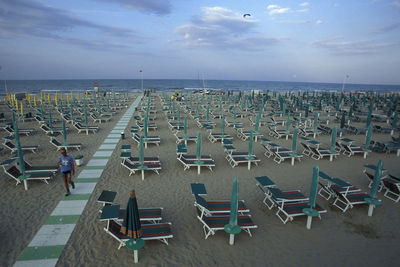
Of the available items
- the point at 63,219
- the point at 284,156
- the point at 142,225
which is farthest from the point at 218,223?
the point at 284,156

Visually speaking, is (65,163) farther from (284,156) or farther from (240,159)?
(284,156)

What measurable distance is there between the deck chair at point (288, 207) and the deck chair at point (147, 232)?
8.75 feet

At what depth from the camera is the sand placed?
448cm

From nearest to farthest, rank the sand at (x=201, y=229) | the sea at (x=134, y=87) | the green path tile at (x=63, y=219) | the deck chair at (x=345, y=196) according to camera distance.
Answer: the sand at (x=201, y=229)
the green path tile at (x=63, y=219)
the deck chair at (x=345, y=196)
the sea at (x=134, y=87)

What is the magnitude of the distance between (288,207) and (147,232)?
10.8 ft

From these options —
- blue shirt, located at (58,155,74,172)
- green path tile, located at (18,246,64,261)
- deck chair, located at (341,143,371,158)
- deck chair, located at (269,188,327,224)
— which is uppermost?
blue shirt, located at (58,155,74,172)

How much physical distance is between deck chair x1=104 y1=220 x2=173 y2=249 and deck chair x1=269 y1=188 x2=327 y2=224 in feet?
8.75

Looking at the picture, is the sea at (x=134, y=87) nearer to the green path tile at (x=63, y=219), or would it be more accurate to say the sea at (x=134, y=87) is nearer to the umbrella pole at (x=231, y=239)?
the green path tile at (x=63, y=219)

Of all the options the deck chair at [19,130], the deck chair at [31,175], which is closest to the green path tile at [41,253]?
the deck chair at [31,175]

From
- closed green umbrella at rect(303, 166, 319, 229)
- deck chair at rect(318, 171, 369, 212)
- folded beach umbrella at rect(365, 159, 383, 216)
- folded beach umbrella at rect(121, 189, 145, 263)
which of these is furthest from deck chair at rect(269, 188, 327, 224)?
folded beach umbrella at rect(121, 189, 145, 263)

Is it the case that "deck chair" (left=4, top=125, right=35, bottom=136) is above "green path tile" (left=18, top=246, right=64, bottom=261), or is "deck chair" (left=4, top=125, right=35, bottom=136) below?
above

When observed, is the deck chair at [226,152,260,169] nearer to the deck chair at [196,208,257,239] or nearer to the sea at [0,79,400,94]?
the deck chair at [196,208,257,239]

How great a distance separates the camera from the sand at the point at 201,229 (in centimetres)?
448

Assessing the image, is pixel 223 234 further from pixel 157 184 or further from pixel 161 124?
pixel 161 124
